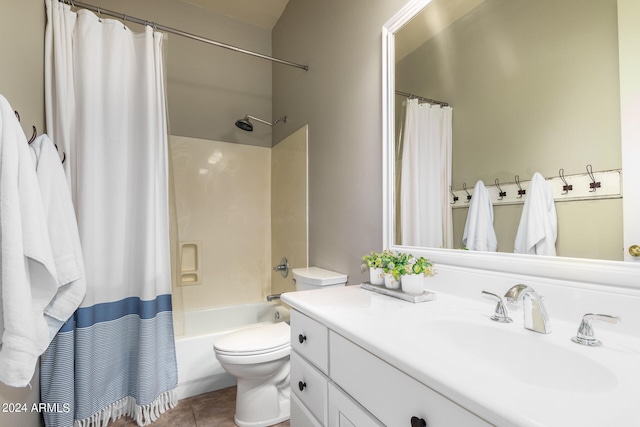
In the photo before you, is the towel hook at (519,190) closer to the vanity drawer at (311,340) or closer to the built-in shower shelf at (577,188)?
the built-in shower shelf at (577,188)

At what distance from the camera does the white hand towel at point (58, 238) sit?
1.18 metres

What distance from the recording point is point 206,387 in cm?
192

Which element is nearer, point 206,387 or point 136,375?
point 136,375

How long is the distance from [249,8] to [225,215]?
1.79 meters

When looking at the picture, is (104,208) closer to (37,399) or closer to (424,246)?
(37,399)

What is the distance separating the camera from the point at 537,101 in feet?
2.90

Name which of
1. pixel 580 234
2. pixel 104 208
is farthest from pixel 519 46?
pixel 104 208

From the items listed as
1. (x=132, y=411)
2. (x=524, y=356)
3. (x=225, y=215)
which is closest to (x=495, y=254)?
(x=524, y=356)

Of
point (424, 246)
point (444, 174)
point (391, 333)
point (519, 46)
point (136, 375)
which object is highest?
point (519, 46)

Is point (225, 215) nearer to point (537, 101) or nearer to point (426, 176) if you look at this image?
point (426, 176)

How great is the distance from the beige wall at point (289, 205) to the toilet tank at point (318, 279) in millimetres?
340

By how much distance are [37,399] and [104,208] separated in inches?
36.9

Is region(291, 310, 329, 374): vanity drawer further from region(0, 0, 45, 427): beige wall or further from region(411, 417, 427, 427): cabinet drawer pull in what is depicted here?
region(0, 0, 45, 427): beige wall

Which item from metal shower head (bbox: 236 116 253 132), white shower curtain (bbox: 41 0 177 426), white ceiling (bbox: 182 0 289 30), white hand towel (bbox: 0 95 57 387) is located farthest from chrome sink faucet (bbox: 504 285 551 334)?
white ceiling (bbox: 182 0 289 30)
